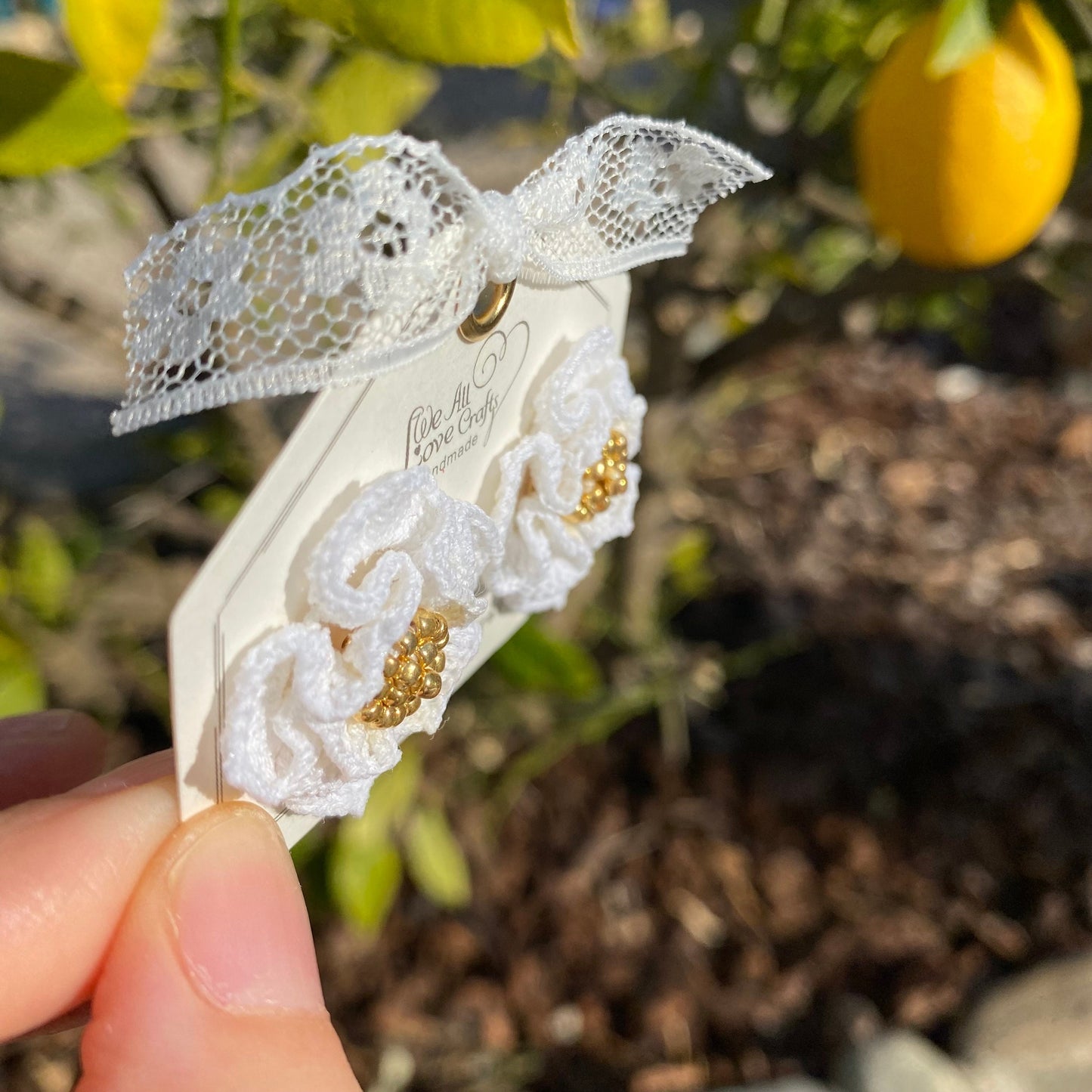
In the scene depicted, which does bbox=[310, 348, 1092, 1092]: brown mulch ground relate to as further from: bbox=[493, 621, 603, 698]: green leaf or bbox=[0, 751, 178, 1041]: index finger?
bbox=[0, 751, 178, 1041]: index finger

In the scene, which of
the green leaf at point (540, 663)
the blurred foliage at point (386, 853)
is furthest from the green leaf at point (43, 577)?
the green leaf at point (540, 663)

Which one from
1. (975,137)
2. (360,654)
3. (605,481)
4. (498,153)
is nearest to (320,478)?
(360,654)

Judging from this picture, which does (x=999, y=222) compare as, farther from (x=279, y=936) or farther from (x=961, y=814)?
(x=961, y=814)

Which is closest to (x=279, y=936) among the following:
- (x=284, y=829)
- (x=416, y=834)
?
(x=284, y=829)

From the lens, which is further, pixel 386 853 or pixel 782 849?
pixel 782 849

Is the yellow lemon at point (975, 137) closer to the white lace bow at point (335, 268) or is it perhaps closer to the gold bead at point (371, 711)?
the white lace bow at point (335, 268)

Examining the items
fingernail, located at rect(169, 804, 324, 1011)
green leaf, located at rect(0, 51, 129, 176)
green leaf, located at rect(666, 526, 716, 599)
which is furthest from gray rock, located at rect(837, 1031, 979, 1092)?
green leaf, located at rect(0, 51, 129, 176)

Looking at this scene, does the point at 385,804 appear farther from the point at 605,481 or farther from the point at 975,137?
the point at 975,137
